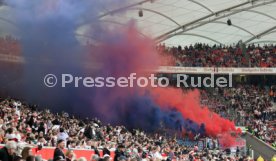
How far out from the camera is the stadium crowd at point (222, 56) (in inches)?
1636

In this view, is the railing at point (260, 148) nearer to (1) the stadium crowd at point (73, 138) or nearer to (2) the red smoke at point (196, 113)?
(2) the red smoke at point (196, 113)

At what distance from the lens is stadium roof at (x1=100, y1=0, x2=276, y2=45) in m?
35.1

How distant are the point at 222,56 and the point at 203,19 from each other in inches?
204

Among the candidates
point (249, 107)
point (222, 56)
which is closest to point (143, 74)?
point (249, 107)

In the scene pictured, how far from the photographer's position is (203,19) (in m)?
38.2

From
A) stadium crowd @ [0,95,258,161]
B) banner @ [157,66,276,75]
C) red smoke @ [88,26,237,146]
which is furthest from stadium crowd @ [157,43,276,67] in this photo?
stadium crowd @ [0,95,258,161]

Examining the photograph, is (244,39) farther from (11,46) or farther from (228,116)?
(11,46)

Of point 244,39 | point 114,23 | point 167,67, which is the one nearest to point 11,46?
point 114,23

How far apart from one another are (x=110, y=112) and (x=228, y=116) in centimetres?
996

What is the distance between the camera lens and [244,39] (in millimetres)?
42781

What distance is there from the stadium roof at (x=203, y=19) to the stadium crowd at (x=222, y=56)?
58cm

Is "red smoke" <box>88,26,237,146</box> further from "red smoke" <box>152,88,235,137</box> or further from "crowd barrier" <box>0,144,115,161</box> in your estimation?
"crowd barrier" <box>0,144,115,161</box>

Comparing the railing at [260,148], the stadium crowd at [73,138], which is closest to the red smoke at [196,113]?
the railing at [260,148]

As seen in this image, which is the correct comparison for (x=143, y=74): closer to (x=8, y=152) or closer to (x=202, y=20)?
(x=202, y=20)
